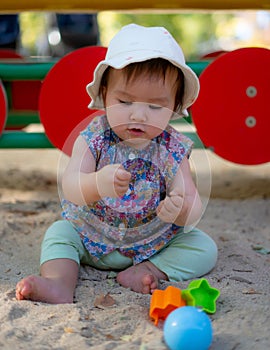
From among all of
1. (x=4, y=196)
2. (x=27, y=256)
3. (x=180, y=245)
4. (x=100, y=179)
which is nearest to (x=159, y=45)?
(x=100, y=179)

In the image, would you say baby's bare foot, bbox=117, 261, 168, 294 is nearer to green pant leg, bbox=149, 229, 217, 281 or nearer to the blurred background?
green pant leg, bbox=149, 229, 217, 281

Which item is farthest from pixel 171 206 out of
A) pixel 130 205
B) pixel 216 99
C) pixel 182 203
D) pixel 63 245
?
pixel 216 99

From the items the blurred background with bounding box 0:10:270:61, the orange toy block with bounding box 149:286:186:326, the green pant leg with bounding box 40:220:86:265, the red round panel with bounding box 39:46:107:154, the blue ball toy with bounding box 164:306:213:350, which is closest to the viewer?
the blue ball toy with bounding box 164:306:213:350

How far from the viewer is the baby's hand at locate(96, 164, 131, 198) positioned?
1.04 metres

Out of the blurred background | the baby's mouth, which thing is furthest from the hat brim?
the blurred background

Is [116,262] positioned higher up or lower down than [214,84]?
lower down

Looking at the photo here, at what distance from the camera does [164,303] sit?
98 cm

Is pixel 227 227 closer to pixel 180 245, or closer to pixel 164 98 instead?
pixel 180 245

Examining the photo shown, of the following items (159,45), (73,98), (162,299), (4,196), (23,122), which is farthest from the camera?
(23,122)

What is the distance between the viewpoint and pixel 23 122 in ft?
6.68

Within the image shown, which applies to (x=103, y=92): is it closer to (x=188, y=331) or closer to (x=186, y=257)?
Answer: (x=186, y=257)

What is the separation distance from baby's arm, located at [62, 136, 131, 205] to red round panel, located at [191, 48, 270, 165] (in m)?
0.64

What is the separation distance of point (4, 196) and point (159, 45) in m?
0.96

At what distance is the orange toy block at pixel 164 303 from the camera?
3.20 ft
